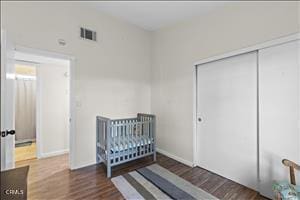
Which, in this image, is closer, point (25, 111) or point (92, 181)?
point (92, 181)

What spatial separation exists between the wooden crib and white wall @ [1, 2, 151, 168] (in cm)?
30

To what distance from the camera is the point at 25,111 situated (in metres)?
4.59

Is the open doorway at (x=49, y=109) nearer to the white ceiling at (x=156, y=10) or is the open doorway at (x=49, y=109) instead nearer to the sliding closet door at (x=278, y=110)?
the white ceiling at (x=156, y=10)

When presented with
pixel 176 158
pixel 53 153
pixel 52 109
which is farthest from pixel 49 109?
pixel 176 158

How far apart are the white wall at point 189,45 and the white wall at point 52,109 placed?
2045 mm

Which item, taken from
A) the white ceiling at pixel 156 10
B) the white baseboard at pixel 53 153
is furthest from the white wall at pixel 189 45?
the white baseboard at pixel 53 153

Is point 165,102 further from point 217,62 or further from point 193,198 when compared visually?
point 193,198

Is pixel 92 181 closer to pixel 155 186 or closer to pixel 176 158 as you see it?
pixel 155 186

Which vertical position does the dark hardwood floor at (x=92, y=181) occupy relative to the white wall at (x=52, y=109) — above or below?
below

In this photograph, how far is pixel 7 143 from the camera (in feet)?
5.73

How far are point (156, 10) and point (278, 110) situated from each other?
2.36 m

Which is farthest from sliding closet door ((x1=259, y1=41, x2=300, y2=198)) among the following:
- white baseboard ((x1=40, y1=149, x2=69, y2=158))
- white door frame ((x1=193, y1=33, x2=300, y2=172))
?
white baseboard ((x1=40, y1=149, x2=69, y2=158))

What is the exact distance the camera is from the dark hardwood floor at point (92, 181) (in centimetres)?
201

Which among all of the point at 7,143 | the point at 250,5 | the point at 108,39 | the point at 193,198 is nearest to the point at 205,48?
the point at 250,5
